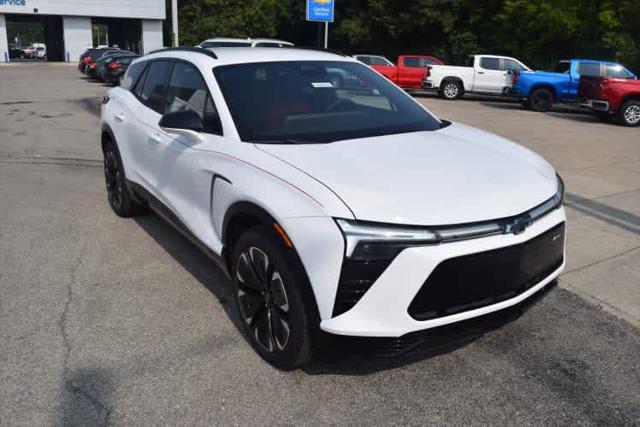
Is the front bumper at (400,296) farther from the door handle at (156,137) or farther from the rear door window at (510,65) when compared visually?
the rear door window at (510,65)

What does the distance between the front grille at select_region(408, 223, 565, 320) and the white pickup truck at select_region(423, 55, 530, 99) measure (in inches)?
812

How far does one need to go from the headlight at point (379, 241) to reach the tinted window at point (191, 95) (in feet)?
4.75

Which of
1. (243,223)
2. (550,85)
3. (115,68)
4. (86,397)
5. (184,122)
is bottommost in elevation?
(86,397)

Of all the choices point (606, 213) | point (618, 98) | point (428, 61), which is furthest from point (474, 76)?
point (606, 213)

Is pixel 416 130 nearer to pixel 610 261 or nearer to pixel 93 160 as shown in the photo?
pixel 610 261

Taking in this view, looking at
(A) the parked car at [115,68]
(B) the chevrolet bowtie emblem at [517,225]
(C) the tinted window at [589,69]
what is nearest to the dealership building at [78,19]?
(A) the parked car at [115,68]

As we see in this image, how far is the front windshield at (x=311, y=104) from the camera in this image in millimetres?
3715

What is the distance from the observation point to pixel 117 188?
237 inches

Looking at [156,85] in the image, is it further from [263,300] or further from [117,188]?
[263,300]

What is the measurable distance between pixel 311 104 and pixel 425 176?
50.3 inches

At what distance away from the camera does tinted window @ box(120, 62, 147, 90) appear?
5.56 metres

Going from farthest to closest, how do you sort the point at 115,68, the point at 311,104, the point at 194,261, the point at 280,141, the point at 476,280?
the point at 115,68
the point at 194,261
the point at 311,104
the point at 280,141
the point at 476,280

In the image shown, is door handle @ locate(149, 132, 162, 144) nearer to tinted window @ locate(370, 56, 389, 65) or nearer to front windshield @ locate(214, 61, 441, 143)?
front windshield @ locate(214, 61, 441, 143)

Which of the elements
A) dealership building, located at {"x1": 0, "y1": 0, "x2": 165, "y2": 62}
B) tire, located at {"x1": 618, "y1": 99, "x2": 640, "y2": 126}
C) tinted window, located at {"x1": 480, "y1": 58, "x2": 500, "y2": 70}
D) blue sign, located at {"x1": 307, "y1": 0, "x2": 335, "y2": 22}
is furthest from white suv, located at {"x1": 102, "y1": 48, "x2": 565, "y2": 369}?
dealership building, located at {"x1": 0, "y1": 0, "x2": 165, "y2": 62}
